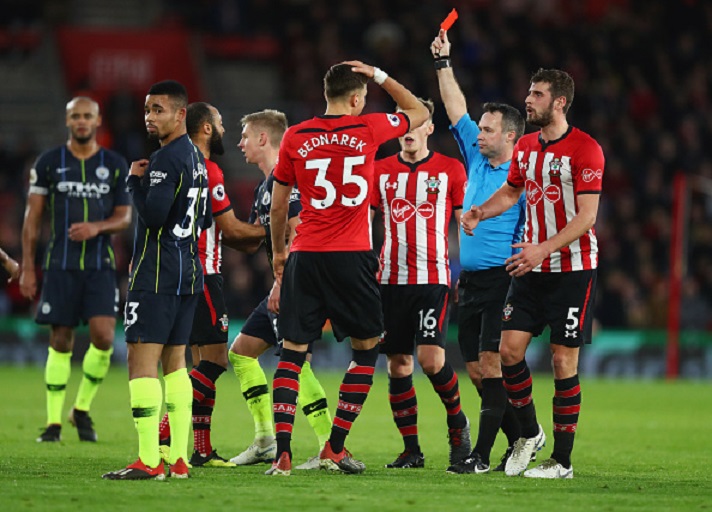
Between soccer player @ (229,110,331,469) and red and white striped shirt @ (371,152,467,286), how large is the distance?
71 cm

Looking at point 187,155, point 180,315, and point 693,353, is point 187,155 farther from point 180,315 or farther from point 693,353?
point 693,353

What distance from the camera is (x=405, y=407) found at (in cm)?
904

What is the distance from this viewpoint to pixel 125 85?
82.6 feet

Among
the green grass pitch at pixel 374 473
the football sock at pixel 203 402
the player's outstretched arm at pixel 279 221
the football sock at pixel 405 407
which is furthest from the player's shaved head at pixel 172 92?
the football sock at pixel 405 407

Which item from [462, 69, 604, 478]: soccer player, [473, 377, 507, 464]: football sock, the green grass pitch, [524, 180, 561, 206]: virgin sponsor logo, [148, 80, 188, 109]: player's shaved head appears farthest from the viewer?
[473, 377, 507, 464]: football sock

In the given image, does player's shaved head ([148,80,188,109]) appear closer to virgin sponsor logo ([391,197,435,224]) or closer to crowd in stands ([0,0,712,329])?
virgin sponsor logo ([391,197,435,224])

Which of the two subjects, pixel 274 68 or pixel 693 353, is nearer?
pixel 693 353

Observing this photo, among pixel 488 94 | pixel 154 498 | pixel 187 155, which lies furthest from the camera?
pixel 488 94

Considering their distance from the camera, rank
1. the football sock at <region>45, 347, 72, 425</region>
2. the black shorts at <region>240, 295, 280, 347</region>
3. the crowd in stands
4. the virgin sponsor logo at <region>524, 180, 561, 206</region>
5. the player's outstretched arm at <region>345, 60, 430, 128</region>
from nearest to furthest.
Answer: the player's outstretched arm at <region>345, 60, 430, 128</region>
the virgin sponsor logo at <region>524, 180, 561, 206</region>
the black shorts at <region>240, 295, 280, 347</region>
the football sock at <region>45, 347, 72, 425</region>
the crowd in stands

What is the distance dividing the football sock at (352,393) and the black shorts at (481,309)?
108 centimetres

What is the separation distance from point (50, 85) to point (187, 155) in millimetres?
18535

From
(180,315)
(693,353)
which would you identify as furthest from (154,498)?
(693,353)

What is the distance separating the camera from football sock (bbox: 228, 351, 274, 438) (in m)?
8.97

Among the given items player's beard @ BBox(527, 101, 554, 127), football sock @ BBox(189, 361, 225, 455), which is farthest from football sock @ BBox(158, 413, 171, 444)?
player's beard @ BBox(527, 101, 554, 127)
